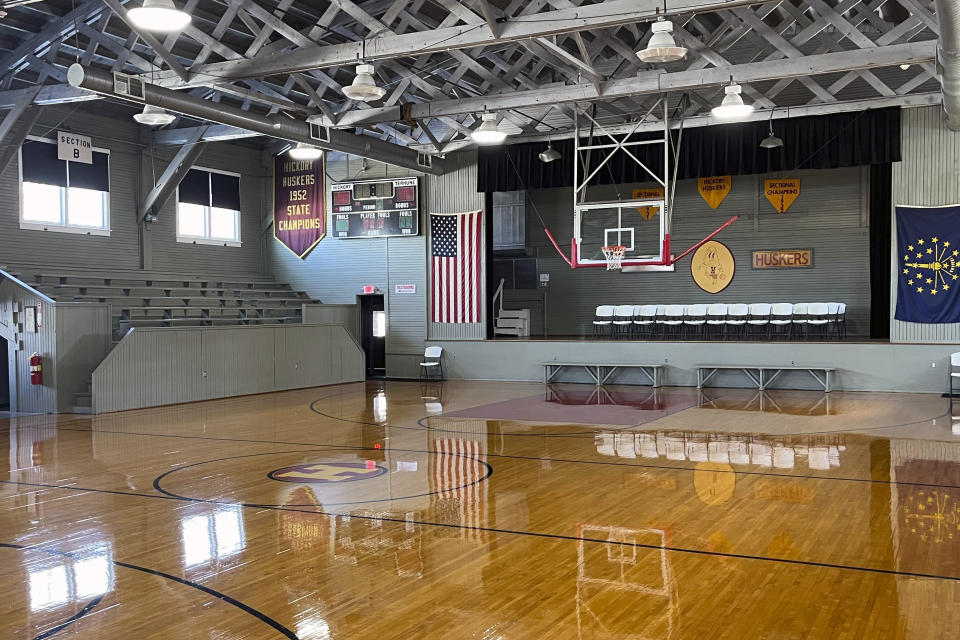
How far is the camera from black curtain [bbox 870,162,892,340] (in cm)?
1633

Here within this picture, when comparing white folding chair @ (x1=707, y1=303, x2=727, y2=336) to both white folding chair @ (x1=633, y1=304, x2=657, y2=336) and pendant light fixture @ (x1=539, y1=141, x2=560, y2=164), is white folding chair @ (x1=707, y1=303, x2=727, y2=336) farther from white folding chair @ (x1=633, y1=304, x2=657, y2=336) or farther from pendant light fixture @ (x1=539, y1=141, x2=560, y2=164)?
pendant light fixture @ (x1=539, y1=141, x2=560, y2=164)

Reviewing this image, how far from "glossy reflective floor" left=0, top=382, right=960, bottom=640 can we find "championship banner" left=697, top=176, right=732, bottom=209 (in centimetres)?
934

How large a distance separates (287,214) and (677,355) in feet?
32.0

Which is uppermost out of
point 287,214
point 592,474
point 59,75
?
point 59,75

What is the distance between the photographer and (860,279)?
18.7 metres

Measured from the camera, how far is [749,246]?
19.7 meters

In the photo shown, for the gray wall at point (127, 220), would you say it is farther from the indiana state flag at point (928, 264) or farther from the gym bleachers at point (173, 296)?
the indiana state flag at point (928, 264)

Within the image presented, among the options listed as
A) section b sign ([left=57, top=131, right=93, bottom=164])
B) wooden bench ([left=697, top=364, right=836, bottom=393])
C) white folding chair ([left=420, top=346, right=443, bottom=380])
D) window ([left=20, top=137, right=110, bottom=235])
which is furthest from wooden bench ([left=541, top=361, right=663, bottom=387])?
section b sign ([left=57, top=131, right=93, bottom=164])

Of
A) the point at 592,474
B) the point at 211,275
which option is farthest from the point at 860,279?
the point at 211,275

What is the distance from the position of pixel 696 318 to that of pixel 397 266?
6778 millimetres

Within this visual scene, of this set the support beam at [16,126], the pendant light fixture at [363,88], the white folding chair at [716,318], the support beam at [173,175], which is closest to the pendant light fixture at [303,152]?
the support beam at [173,175]

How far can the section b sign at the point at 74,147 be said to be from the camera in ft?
52.4

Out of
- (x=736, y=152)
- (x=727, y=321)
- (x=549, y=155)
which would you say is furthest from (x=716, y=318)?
(x=549, y=155)

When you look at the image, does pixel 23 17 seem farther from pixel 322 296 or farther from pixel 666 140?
pixel 666 140
